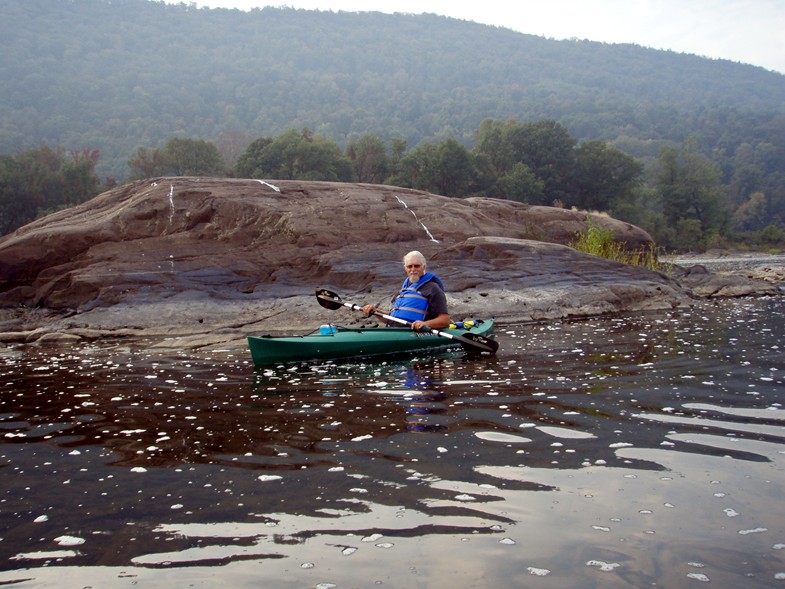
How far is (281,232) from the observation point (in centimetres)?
1923

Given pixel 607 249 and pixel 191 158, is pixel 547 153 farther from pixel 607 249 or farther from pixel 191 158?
pixel 607 249

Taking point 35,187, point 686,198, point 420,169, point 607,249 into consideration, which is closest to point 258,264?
point 607,249

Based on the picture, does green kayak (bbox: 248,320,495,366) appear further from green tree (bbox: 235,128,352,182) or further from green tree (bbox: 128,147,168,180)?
green tree (bbox: 128,147,168,180)

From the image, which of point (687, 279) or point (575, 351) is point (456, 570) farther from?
point (687, 279)

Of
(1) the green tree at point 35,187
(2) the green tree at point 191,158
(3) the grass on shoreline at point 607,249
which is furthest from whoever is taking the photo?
(2) the green tree at point 191,158

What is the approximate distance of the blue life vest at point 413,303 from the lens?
11.2 meters

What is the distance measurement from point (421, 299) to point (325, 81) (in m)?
127

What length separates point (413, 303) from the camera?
1133 centimetres

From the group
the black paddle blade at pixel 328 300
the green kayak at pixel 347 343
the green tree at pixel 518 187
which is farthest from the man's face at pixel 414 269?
the green tree at pixel 518 187

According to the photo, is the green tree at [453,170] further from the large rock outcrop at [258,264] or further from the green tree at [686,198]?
the large rock outcrop at [258,264]

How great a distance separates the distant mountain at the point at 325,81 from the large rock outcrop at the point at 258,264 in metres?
63.1

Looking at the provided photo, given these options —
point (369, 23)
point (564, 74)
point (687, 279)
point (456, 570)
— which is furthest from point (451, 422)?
point (369, 23)

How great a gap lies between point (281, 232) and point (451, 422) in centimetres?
1344

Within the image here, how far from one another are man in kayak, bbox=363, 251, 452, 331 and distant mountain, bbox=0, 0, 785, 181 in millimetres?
72780
